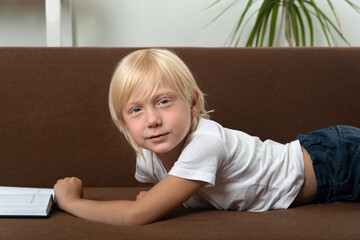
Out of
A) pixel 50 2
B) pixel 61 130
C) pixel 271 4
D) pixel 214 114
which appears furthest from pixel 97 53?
pixel 271 4

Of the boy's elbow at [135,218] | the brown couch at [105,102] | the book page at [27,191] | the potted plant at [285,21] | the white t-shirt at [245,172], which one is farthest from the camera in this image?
the potted plant at [285,21]

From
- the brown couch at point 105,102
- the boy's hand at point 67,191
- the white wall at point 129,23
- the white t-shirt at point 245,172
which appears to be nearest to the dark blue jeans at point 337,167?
the white t-shirt at point 245,172

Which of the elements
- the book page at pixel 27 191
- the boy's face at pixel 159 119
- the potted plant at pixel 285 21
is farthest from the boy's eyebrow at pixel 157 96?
the potted plant at pixel 285 21

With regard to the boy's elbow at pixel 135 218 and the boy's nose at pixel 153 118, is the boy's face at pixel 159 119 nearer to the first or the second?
the boy's nose at pixel 153 118

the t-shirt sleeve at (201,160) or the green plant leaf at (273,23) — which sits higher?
the green plant leaf at (273,23)

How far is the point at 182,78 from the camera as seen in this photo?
120 cm

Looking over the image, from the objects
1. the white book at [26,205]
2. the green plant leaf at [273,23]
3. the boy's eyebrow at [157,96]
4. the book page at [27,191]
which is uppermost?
the green plant leaf at [273,23]

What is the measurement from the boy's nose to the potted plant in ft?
4.59

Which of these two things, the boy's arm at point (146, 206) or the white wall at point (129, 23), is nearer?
the boy's arm at point (146, 206)

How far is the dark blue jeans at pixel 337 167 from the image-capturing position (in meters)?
1.30

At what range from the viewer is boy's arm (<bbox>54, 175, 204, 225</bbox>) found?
3.58 ft

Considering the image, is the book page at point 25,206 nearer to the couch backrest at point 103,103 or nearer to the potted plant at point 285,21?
the couch backrest at point 103,103

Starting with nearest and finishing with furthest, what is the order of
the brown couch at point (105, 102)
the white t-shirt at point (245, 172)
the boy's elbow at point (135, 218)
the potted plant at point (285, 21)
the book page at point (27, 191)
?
the boy's elbow at point (135, 218) < the white t-shirt at point (245, 172) < the book page at point (27, 191) < the brown couch at point (105, 102) < the potted plant at point (285, 21)

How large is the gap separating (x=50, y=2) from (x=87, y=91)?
0.71 meters
